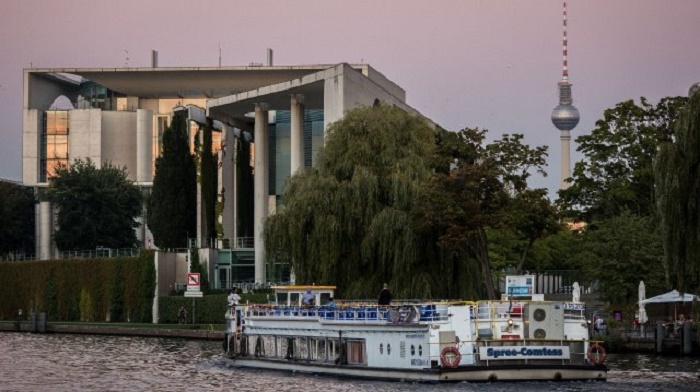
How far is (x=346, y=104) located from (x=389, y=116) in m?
14.1

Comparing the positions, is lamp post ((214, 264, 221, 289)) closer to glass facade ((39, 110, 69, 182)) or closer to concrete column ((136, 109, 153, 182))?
concrete column ((136, 109, 153, 182))

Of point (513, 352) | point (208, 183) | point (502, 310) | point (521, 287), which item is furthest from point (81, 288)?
point (513, 352)

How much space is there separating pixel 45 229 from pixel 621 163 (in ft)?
219

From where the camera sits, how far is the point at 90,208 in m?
120

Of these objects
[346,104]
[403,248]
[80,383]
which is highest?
[346,104]

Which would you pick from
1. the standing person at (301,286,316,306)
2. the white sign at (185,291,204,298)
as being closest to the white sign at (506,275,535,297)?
the standing person at (301,286,316,306)

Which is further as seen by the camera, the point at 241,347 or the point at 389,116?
the point at 389,116

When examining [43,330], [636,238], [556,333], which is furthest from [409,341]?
[43,330]

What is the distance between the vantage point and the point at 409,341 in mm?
47469

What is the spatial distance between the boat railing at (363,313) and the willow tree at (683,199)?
826 cm

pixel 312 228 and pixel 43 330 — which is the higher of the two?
pixel 312 228

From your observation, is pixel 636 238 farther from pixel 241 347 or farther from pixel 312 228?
pixel 241 347

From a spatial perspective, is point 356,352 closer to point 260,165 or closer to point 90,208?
point 260,165

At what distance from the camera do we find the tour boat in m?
45.9
